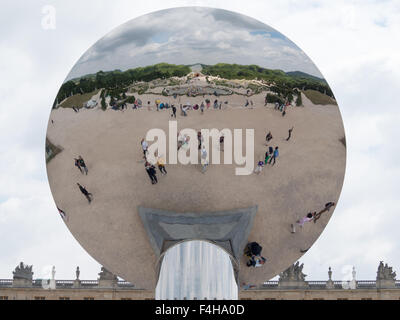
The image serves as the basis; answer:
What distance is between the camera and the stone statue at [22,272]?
45.2 meters

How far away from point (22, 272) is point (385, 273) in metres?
21.6

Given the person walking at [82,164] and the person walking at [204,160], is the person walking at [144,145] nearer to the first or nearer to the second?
the person walking at [204,160]

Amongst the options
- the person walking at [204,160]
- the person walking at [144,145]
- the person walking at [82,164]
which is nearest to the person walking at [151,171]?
the person walking at [144,145]

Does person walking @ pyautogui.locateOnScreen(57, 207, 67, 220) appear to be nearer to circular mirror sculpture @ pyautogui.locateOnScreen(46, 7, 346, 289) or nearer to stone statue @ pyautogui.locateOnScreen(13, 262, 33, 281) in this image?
circular mirror sculpture @ pyautogui.locateOnScreen(46, 7, 346, 289)

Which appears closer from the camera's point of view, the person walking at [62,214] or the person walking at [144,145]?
the person walking at [144,145]

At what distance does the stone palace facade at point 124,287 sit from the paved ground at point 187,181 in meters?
33.4

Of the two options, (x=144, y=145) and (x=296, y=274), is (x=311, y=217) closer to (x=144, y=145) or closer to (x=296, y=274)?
(x=144, y=145)

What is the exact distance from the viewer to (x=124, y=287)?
45.1 meters

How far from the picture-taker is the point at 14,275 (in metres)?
45.2

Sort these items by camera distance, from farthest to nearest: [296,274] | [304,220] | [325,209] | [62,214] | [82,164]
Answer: [296,274] < [62,214] < [325,209] < [304,220] < [82,164]

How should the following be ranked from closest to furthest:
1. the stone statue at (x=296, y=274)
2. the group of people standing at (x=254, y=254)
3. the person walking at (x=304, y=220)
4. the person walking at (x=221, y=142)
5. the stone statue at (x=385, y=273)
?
the person walking at (x=221, y=142) → the group of people standing at (x=254, y=254) → the person walking at (x=304, y=220) → the stone statue at (x=385, y=273) → the stone statue at (x=296, y=274)

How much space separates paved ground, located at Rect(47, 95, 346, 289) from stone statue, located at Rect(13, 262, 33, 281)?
113 feet

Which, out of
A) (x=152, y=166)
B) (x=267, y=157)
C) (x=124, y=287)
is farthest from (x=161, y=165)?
(x=124, y=287)

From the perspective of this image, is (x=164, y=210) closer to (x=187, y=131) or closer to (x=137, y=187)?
(x=137, y=187)
